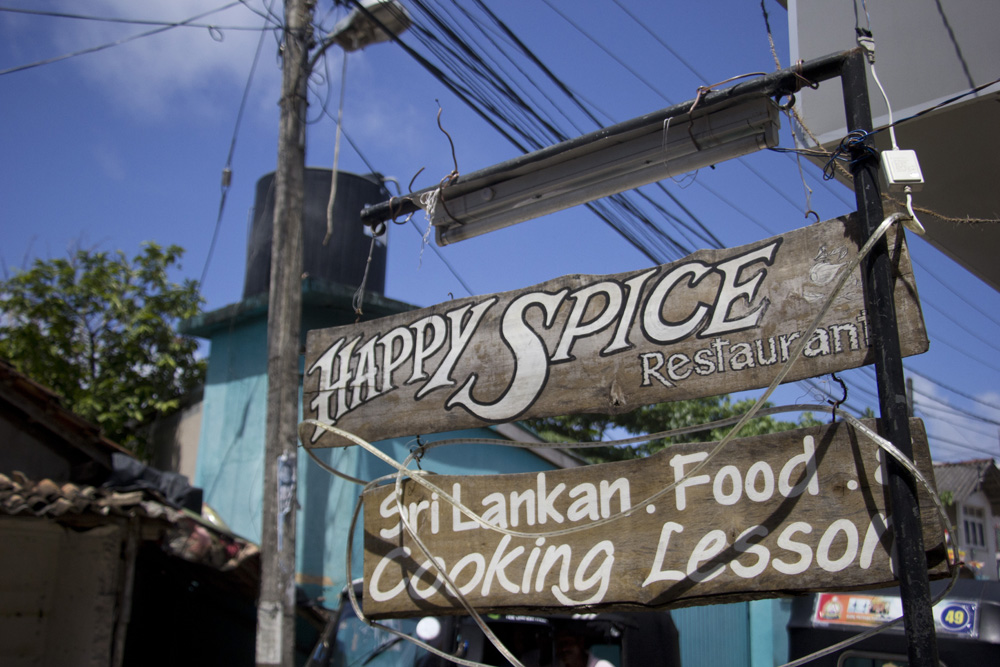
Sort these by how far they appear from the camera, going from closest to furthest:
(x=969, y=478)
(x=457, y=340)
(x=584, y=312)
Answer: (x=584, y=312) → (x=457, y=340) → (x=969, y=478)

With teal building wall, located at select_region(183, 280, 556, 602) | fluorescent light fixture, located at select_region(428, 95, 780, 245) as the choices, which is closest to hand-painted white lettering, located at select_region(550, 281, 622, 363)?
fluorescent light fixture, located at select_region(428, 95, 780, 245)

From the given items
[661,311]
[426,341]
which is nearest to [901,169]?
[661,311]

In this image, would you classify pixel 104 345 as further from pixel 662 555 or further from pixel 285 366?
pixel 662 555

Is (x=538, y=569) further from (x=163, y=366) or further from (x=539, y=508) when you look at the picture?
(x=163, y=366)

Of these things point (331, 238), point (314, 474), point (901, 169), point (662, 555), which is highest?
point (331, 238)

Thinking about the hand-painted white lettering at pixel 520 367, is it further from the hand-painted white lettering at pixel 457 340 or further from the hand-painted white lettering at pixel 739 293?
the hand-painted white lettering at pixel 739 293

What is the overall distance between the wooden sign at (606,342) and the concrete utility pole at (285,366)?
3.42 meters

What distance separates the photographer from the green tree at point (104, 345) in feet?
41.9

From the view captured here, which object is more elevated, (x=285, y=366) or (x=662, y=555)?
(x=285, y=366)

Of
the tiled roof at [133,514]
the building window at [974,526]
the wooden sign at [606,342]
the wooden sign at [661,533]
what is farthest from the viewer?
the building window at [974,526]

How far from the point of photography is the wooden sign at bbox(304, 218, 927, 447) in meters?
2.54

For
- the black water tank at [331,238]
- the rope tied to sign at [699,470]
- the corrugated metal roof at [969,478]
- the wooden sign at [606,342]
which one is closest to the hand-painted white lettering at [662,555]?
the rope tied to sign at [699,470]

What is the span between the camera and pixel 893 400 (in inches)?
91.8

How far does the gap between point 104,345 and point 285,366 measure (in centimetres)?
809
